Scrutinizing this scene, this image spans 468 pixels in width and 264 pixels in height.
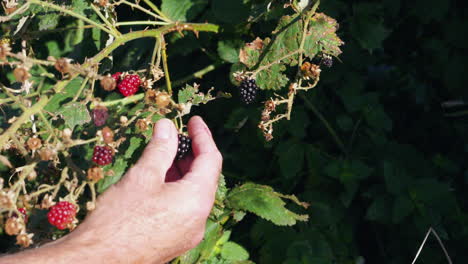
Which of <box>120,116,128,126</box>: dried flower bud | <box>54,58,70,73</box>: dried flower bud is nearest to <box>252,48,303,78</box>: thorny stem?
<box>120,116,128,126</box>: dried flower bud

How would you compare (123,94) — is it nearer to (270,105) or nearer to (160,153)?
(160,153)

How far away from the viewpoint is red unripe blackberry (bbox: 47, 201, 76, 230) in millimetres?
1304

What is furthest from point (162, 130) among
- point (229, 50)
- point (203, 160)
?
point (229, 50)

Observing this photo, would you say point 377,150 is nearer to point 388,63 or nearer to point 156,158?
point 388,63

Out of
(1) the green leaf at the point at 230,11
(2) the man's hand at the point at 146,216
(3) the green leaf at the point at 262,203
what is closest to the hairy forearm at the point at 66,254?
(2) the man's hand at the point at 146,216

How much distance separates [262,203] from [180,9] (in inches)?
34.7

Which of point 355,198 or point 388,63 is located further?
point 388,63

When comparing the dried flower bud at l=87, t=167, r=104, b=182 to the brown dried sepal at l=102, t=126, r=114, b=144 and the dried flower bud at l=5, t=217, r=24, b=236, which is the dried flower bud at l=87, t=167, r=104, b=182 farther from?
the dried flower bud at l=5, t=217, r=24, b=236

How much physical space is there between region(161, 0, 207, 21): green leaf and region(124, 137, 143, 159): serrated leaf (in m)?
0.60

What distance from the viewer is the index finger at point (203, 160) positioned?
1558 millimetres

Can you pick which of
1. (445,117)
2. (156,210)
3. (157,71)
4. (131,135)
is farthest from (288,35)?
(445,117)

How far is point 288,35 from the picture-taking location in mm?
1857

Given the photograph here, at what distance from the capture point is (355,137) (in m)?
2.28

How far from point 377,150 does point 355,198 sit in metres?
0.29
